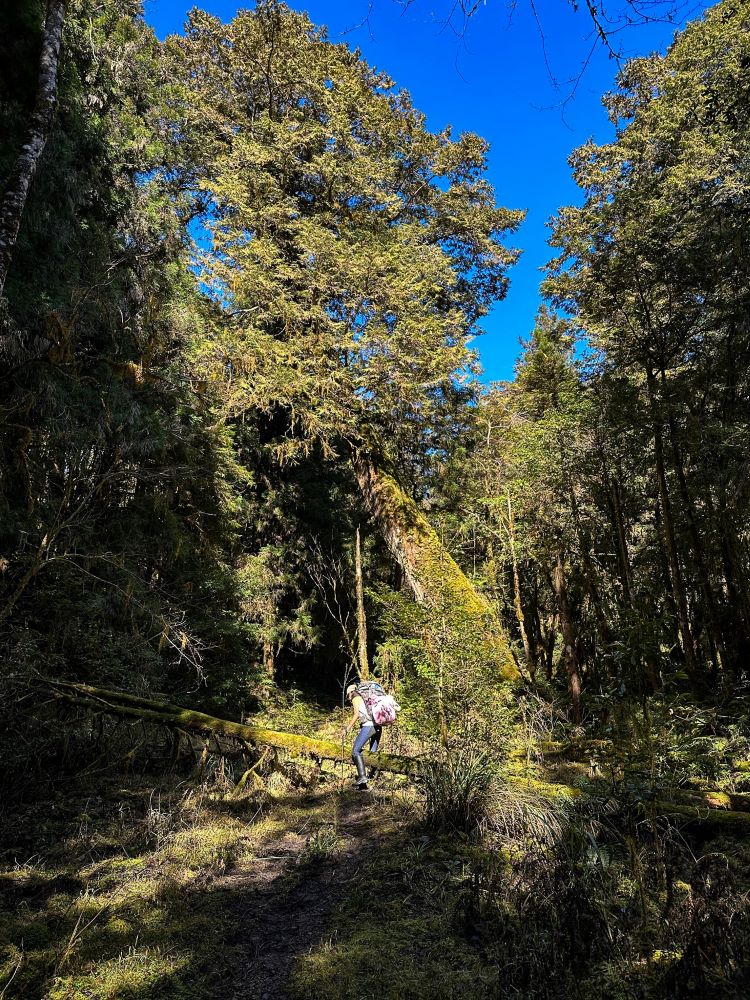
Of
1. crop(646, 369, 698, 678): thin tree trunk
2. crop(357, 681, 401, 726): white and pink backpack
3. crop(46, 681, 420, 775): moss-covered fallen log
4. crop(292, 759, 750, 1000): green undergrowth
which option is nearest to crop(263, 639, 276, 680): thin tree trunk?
A: crop(46, 681, 420, 775): moss-covered fallen log

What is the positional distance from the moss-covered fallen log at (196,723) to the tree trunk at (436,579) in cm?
168

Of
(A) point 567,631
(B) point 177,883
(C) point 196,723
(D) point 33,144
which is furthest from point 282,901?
(A) point 567,631

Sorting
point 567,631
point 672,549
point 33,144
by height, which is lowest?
point 567,631

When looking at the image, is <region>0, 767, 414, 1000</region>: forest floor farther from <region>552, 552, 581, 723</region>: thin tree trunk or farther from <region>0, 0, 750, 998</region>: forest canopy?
<region>552, 552, 581, 723</region>: thin tree trunk

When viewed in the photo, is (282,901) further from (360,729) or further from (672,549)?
(672,549)

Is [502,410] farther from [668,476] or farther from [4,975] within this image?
[4,975]

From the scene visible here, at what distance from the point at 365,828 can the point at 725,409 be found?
8714 millimetres

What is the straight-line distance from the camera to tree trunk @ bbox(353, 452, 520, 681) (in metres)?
7.31

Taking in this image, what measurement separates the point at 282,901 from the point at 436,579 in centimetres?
658

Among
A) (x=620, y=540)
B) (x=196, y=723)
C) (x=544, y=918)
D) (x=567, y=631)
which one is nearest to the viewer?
(x=544, y=918)

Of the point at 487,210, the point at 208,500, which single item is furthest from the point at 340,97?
the point at 208,500

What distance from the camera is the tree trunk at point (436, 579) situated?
7306 mm

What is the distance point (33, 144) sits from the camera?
4574 millimetres

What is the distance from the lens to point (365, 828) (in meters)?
5.23
